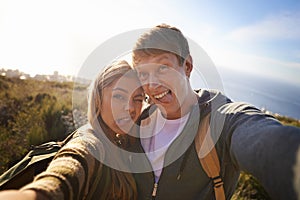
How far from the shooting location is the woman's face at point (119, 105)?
7.49 feet

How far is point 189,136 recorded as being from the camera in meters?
1.91

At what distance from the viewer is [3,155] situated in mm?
5000

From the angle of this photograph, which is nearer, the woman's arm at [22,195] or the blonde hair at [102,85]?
the woman's arm at [22,195]

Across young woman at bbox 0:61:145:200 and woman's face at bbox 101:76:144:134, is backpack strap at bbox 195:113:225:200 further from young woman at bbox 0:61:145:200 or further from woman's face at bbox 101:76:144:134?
woman's face at bbox 101:76:144:134

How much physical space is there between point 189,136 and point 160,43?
34.3 inches

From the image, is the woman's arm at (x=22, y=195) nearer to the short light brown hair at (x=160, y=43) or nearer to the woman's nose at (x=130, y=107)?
the woman's nose at (x=130, y=107)

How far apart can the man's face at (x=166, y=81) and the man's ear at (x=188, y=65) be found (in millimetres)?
81

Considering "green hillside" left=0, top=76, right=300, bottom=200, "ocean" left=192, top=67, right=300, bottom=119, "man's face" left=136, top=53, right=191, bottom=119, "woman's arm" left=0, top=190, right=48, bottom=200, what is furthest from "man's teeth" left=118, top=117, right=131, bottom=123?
"green hillside" left=0, top=76, right=300, bottom=200

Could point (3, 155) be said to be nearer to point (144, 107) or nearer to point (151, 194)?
point (144, 107)

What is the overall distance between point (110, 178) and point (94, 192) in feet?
0.62

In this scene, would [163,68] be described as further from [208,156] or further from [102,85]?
[208,156]

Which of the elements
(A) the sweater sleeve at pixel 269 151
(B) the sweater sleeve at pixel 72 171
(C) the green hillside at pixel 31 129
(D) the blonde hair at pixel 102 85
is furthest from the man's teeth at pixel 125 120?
(C) the green hillside at pixel 31 129

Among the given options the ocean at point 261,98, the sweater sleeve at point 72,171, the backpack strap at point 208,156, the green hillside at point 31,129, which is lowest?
the ocean at point 261,98

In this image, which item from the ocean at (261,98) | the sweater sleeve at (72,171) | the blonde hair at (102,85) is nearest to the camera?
the sweater sleeve at (72,171)
